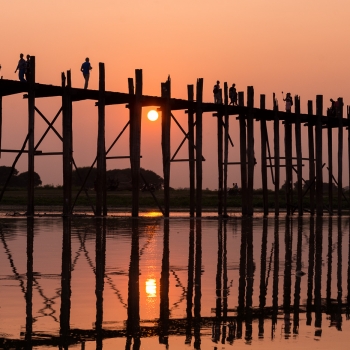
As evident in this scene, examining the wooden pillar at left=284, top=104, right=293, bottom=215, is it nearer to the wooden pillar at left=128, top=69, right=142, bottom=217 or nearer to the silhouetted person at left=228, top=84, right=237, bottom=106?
the silhouetted person at left=228, top=84, right=237, bottom=106

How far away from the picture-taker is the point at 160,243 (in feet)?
65.9

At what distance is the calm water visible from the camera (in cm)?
911

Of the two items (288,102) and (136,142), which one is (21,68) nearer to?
(136,142)

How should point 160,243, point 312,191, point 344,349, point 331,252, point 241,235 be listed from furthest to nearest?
1. point 312,191
2. point 241,235
3. point 160,243
4. point 331,252
5. point 344,349

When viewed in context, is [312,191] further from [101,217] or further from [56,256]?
[56,256]

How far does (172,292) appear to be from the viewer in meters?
12.1

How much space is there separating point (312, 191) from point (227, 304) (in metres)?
27.3

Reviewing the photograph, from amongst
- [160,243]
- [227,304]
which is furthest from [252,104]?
[227,304]

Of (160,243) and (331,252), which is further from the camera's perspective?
(160,243)

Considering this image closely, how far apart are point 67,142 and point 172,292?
16583 mm

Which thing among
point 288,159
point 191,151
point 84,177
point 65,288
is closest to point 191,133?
point 191,151

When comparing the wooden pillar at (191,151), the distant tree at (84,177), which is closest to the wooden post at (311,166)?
the wooden pillar at (191,151)

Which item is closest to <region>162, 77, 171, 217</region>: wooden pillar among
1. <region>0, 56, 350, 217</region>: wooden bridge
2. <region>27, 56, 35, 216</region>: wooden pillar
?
<region>0, 56, 350, 217</region>: wooden bridge

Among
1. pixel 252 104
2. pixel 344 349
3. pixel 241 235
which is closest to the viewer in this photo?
pixel 344 349
